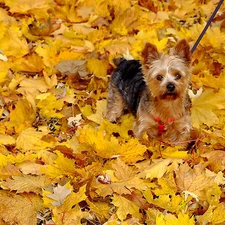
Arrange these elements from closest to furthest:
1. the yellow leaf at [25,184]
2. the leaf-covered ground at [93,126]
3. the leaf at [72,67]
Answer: the leaf-covered ground at [93,126] < the yellow leaf at [25,184] < the leaf at [72,67]

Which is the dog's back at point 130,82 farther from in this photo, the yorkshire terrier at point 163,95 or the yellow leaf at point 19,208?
the yellow leaf at point 19,208

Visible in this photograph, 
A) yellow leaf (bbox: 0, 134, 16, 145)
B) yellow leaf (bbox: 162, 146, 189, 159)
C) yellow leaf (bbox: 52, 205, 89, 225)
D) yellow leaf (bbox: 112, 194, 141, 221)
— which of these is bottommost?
yellow leaf (bbox: 0, 134, 16, 145)

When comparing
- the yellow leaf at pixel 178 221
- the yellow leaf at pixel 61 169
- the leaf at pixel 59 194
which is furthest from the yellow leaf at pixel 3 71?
the yellow leaf at pixel 178 221

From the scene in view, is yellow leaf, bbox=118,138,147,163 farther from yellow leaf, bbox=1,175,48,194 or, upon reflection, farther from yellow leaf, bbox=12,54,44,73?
yellow leaf, bbox=12,54,44,73

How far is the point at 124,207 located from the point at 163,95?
4.70 ft

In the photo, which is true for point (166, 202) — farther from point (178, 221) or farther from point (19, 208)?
point (19, 208)

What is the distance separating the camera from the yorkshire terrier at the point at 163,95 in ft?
14.0

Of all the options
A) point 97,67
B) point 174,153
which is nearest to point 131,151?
point 174,153

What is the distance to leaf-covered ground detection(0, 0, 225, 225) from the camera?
3.19 m

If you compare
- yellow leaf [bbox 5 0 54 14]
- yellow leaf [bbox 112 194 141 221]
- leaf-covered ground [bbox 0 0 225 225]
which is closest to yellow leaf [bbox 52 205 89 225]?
leaf-covered ground [bbox 0 0 225 225]

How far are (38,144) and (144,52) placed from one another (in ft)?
4.24

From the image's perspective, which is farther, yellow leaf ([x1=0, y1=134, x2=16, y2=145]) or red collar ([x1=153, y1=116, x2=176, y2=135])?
red collar ([x1=153, y1=116, x2=176, y2=135])

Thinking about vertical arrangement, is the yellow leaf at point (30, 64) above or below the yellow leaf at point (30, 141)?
below

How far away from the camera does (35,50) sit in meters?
5.44
